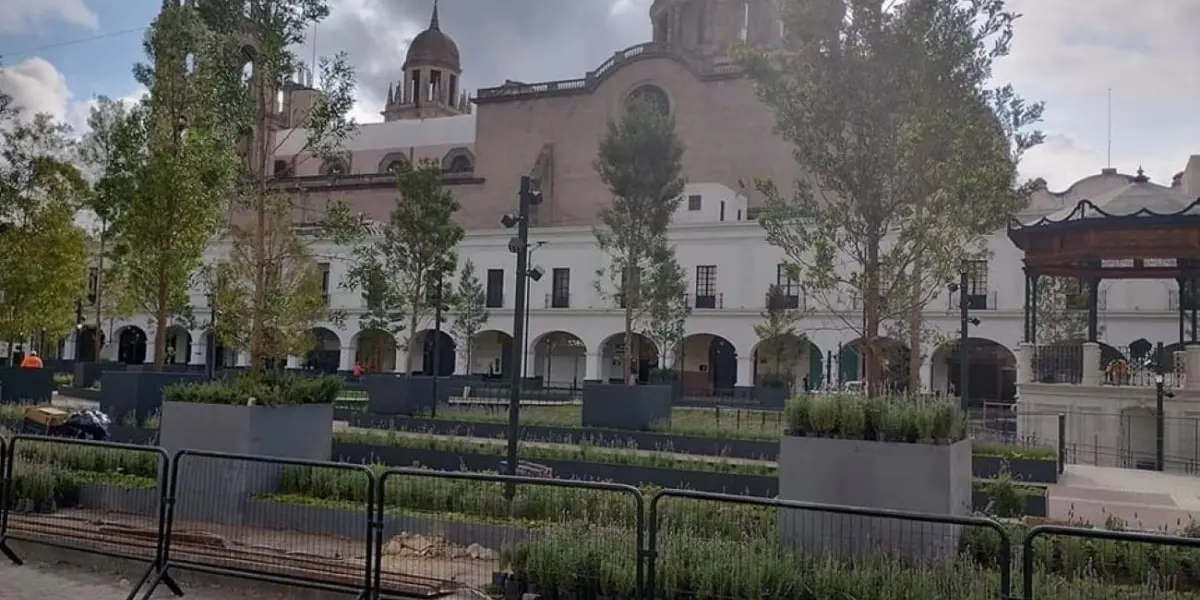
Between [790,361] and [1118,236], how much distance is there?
23481 millimetres

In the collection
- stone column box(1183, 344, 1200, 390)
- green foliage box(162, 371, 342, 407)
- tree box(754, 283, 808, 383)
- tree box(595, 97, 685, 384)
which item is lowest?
green foliage box(162, 371, 342, 407)

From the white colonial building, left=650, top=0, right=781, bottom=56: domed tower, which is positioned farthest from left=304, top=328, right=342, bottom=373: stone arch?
left=650, top=0, right=781, bottom=56: domed tower

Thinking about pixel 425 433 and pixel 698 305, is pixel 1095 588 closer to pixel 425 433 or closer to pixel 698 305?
pixel 425 433

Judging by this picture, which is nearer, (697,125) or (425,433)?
(425,433)

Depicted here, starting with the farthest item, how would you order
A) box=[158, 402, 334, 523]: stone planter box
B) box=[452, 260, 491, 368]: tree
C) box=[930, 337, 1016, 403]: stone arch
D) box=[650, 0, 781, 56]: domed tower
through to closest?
1. box=[650, 0, 781, 56]: domed tower
2. box=[452, 260, 491, 368]: tree
3. box=[930, 337, 1016, 403]: stone arch
4. box=[158, 402, 334, 523]: stone planter box

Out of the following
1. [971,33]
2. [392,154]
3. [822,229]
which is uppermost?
[392,154]

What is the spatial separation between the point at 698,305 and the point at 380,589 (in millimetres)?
39029

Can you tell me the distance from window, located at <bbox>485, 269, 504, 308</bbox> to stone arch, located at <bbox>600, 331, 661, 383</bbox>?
575cm

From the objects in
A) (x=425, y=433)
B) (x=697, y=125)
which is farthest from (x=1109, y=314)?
(x=425, y=433)

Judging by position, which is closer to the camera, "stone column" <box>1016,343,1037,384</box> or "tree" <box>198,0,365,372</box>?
"tree" <box>198,0,365,372</box>

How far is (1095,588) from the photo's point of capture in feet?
21.1

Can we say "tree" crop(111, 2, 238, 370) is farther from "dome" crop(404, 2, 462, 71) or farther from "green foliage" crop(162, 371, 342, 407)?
"dome" crop(404, 2, 462, 71)

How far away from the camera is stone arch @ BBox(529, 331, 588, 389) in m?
51.2

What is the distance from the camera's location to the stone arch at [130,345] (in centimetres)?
6088
